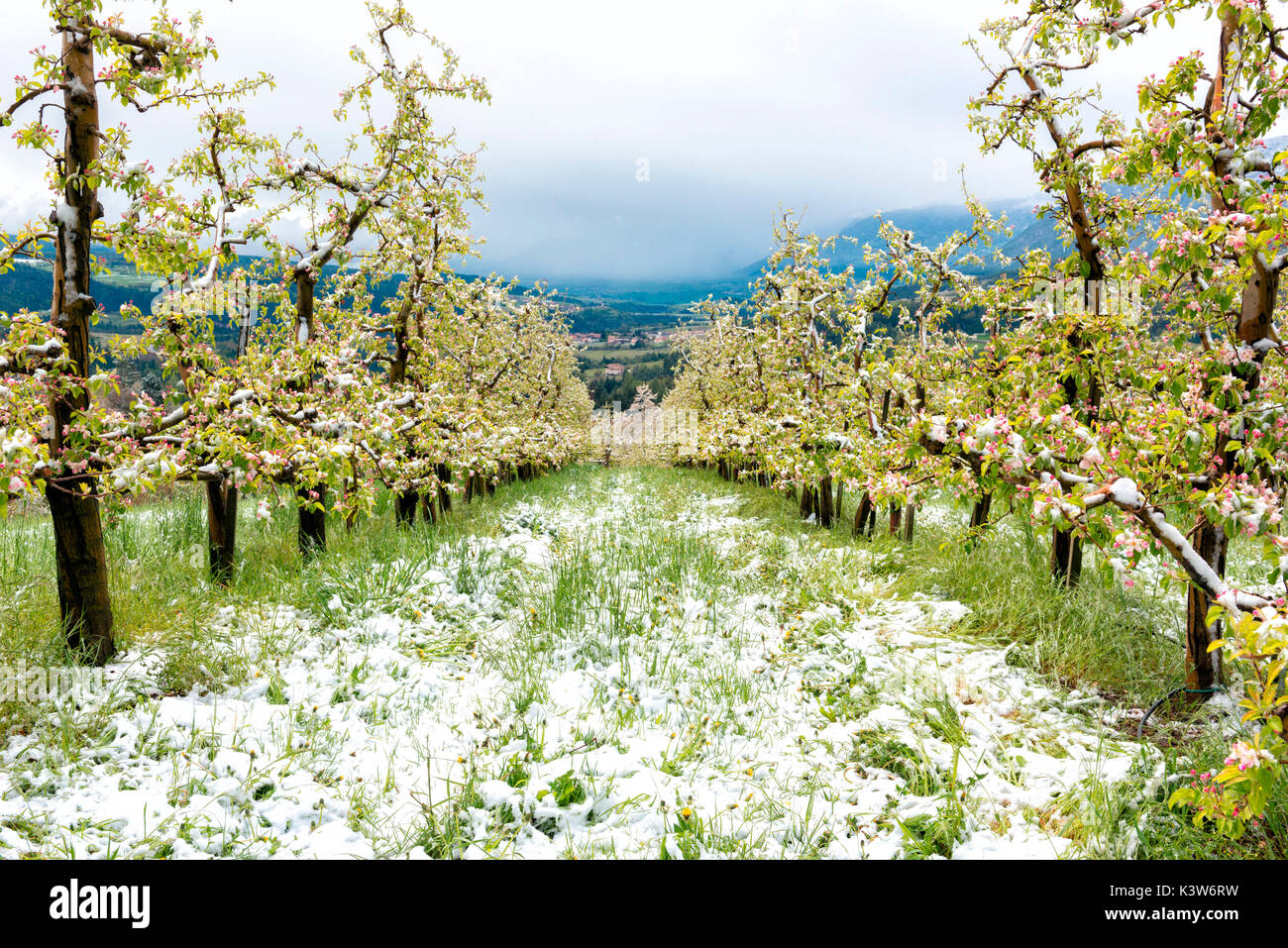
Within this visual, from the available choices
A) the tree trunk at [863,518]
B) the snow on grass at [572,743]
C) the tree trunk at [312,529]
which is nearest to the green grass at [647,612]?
the snow on grass at [572,743]

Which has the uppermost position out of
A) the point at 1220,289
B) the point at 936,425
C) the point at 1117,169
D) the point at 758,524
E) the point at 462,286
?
the point at 462,286

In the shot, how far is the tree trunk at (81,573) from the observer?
5469 millimetres

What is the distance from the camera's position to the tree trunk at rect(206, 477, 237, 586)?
8.31m

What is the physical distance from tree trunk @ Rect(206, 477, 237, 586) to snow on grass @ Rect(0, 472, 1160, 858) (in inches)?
65.2

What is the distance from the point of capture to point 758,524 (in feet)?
49.3

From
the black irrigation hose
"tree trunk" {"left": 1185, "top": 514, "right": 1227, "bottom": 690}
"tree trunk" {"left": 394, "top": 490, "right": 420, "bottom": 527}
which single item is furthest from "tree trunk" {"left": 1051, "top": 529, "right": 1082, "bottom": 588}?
"tree trunk" {"left": 394, "top": 490, "right": 420, "bottom": 527}

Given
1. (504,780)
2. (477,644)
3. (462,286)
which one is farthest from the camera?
(462,286)

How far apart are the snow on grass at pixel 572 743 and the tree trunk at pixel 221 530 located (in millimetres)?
1655

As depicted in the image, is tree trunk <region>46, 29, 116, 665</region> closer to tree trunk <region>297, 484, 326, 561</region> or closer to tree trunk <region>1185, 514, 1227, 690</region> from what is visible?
tree trunk <region>297, 484, 326, 561</region>

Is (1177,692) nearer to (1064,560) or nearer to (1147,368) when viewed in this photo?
(1064,560)

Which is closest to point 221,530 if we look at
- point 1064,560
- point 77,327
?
point 77,327
